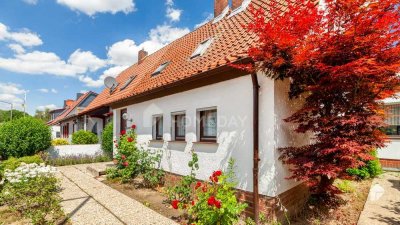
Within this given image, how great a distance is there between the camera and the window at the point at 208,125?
20.8ft

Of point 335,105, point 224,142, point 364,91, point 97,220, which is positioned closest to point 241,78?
point 224,142

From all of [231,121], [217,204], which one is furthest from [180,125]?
[217,204]

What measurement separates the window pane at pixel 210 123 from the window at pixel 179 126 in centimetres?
105

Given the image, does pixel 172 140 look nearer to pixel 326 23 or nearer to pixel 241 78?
pixel 241 78

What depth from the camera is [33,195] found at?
213 inches

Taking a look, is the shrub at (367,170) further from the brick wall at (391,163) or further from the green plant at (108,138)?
the green plant at (108,138)

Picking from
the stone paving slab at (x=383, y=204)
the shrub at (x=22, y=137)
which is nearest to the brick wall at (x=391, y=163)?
the stone paving slab at (x=383, y=204)

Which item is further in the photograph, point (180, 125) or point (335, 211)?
point (180, 125)

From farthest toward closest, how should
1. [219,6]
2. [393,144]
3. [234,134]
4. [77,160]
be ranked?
[77,160] → [219,6] → [393,144] → [234,134]

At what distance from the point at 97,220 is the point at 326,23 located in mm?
5914

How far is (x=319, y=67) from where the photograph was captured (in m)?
4.08

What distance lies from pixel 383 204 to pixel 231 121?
466cm

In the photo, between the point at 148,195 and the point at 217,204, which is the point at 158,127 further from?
the point at 217,204

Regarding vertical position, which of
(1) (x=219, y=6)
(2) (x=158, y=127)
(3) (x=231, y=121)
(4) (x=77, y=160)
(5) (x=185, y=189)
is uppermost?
(1) (x=219, y=6)
